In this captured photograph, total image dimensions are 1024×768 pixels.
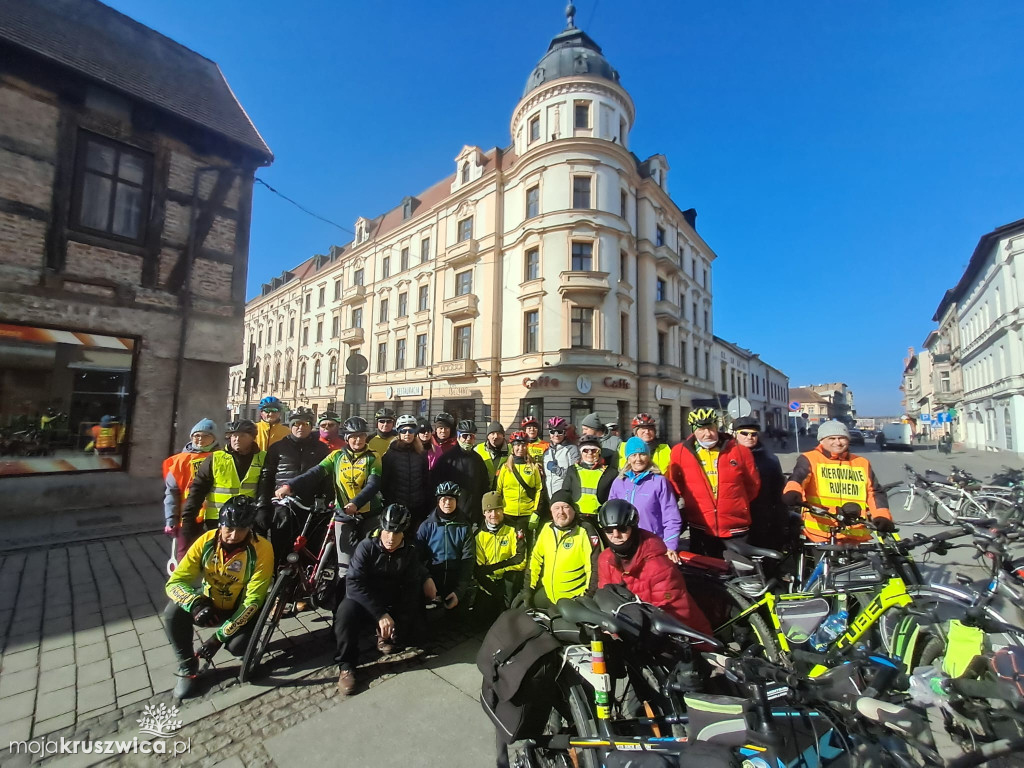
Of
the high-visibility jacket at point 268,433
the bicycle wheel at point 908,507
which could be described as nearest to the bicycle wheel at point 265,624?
the high-visibility jacket at point 268,433

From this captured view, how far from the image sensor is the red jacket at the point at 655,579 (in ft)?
8.36

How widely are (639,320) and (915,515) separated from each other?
16058 mm

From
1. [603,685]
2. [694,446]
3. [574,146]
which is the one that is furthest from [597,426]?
[574,146]

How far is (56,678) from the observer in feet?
10.0

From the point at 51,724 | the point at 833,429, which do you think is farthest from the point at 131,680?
the point at 833,429

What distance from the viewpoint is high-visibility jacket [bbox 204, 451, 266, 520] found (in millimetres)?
4496

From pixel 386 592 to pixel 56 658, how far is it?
2.51m

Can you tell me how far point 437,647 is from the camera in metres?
3.65

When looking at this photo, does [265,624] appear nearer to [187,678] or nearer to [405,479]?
[187,678]

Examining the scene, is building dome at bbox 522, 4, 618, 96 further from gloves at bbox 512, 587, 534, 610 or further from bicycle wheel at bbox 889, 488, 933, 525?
gloves at bbox 512, 587, 534, 610

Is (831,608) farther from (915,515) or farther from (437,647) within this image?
(915,515)

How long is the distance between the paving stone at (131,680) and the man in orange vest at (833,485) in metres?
5.32

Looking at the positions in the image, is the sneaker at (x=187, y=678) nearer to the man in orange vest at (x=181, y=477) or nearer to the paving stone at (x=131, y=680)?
the paving stone at (x=131, y=680)

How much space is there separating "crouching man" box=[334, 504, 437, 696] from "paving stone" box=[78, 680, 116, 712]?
143 centimetres
